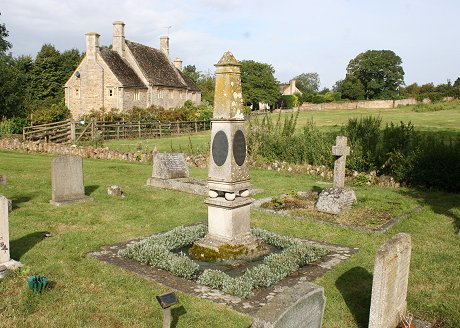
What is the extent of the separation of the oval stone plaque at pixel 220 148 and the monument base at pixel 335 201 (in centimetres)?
481

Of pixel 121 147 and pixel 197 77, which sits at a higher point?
pixel 197 77

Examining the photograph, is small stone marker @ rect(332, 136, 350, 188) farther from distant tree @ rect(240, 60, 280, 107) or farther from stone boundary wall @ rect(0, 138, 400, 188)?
distant tree @ rect(240, 60, 280, 107)

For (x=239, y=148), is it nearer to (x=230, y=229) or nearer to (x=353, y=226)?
(x=230, y=229)

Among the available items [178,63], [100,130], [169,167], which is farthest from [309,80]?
[169,167]

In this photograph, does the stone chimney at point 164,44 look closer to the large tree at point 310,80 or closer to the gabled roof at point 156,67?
the gabled roof at point 156,67

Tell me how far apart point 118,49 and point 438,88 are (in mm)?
62044

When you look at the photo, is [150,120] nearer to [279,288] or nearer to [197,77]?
[279,288]

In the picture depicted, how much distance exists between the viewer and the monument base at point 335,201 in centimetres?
1147

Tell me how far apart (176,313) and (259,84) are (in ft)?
276

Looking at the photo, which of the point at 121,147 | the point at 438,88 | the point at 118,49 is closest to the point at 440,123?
the point at 121,147

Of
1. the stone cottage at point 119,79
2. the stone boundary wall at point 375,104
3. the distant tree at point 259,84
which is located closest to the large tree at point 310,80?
the distant tree at point 259,84

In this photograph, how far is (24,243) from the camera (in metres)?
8.45

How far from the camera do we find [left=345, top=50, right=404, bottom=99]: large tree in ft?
317

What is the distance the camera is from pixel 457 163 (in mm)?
14711
